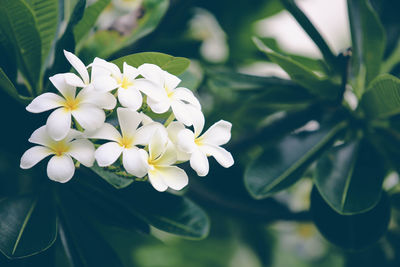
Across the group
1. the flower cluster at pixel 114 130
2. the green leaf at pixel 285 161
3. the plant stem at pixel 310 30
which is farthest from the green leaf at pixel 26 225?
the plant stem at pixel 310 30

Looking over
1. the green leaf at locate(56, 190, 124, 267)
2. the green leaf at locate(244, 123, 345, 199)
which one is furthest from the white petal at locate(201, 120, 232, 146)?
the green leaf at locate(56, 190, 124, 267)

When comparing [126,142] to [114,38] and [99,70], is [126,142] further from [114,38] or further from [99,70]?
[114,38]

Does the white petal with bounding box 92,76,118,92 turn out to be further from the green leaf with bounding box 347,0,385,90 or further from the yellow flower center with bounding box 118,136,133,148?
the green leaf with bounding box 347,0,385,90

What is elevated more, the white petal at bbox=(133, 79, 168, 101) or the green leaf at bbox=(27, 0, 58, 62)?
the green leaf at bbox=(27, 0, 58, 62)

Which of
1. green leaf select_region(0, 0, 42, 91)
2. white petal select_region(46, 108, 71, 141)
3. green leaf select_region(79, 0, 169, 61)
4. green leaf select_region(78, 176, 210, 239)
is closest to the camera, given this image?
white petal select_region(46, 108, 71, 141)

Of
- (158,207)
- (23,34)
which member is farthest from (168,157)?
(23,34)

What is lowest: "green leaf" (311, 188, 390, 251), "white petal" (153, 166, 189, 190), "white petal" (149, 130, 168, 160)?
"green leaf" (311, 188, 390, 251)
